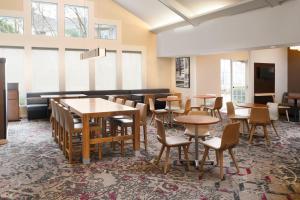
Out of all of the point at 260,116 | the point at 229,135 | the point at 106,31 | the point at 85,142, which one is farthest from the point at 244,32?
the point at 106,31

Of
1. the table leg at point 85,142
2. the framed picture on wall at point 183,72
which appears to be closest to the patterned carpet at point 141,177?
the table leg at point 85,142

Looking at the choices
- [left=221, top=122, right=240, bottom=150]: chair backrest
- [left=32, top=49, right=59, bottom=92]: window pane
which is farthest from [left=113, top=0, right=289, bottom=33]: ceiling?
[left=221, top=122, right=240, bottom=150]: chair backrest

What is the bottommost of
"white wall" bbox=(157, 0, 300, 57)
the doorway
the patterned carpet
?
the patterned carpet

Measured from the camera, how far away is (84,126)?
4.44 metres

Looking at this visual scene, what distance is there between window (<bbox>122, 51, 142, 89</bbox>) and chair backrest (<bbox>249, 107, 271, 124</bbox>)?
19.9 ft

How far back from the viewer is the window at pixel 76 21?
977 centimetres

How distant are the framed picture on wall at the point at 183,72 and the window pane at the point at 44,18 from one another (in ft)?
15.4

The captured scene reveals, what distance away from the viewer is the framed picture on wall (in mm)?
10416

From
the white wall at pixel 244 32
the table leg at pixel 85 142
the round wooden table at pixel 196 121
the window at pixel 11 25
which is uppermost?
the window at pixel 11 25

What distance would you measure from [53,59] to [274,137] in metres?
7.41

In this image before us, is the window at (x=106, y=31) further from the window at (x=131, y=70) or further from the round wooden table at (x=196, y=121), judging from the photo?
the round wooden table at (x=196, y=121)

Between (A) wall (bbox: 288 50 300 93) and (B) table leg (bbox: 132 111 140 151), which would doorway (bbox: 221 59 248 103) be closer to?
(A) wall (bbox: 288 50 300 93)

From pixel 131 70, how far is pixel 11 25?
14.5 feet

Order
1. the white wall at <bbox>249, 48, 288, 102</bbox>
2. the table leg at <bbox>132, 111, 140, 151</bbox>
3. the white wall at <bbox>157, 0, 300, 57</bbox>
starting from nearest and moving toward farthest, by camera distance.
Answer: the table leg at <bbox>132, 111, 140, 151</bbox>, the white wall at <bbox>157, 0, 300, 57</bbox>, the white wall at <bbox>249, 48, 288, 102</bbox>
